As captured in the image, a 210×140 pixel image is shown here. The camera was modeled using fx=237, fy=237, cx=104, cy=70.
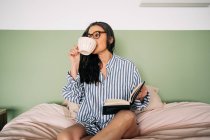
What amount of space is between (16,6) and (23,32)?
0.23 meters

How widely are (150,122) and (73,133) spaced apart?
0.59m

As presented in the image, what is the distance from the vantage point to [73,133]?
123 cm


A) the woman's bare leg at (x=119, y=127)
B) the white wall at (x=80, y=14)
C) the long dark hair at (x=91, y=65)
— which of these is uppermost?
the white wall at (x=80, y=14)

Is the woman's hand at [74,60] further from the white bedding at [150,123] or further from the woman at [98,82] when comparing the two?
the white bedding at [150,123]

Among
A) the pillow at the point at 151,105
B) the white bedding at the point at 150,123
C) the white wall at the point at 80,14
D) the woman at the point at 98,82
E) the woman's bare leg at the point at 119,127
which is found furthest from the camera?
the white wall at the point at 80,14

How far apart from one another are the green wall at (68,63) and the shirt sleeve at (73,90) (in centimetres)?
62

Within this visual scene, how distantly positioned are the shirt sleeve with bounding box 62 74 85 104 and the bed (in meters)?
0.19

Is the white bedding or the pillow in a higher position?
the pillow

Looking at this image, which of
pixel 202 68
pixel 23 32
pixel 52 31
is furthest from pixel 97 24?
pixel 202 68

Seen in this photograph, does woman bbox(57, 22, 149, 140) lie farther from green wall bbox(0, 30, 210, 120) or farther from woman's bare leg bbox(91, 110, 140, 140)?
green wall bbox(0, 30, 210, 120)

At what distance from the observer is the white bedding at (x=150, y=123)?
134 centimetres

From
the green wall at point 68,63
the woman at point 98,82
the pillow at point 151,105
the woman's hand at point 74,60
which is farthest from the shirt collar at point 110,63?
the green wall at point 68,63

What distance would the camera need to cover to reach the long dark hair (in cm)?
155

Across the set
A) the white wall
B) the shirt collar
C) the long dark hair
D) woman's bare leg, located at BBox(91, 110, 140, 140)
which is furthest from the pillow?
the white wall
